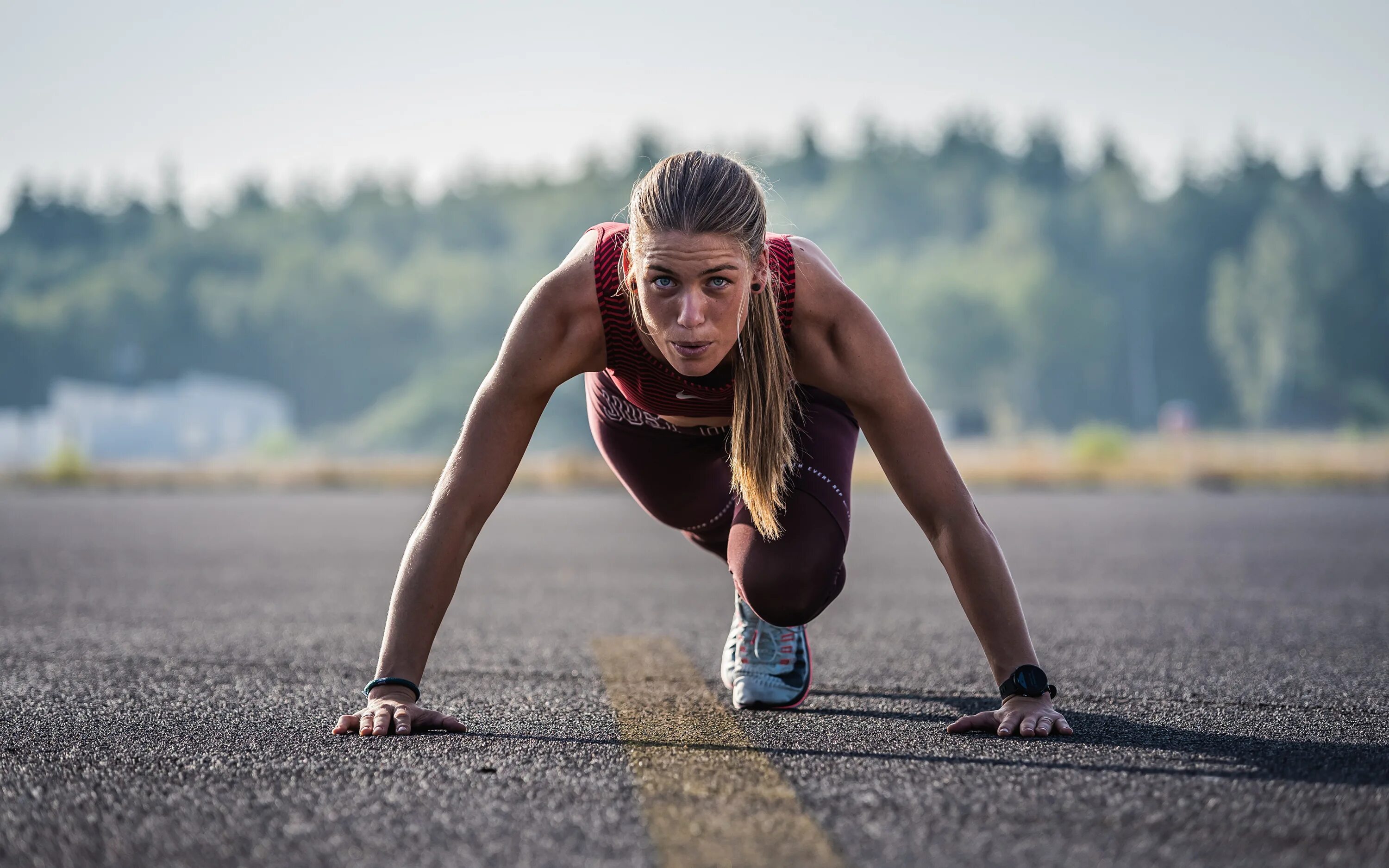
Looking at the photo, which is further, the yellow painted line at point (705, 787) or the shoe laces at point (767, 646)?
the shoe laces at point (767, 646)

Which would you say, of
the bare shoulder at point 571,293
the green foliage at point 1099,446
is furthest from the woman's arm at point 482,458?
the green foliage at point 1099,446

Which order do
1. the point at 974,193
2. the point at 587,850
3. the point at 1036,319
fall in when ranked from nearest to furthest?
the point at 587,850
the point at 1036,319
the point at 974,193

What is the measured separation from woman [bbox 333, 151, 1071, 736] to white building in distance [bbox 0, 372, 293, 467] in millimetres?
59197

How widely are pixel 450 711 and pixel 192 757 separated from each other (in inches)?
28.2

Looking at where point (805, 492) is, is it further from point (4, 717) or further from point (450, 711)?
point (4, 717)

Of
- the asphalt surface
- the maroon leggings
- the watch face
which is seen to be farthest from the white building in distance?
the watch face

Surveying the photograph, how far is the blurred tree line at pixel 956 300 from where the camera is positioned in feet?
249

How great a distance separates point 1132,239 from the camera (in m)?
84.1

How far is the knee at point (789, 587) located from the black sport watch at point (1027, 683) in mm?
530

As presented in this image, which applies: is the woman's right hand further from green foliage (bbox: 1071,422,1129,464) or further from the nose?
green foliage (bbox: 1071,422,1129,464)

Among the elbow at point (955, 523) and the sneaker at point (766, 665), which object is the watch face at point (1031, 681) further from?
the sneaker at point (766, 665)

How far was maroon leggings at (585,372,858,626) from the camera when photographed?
314cm

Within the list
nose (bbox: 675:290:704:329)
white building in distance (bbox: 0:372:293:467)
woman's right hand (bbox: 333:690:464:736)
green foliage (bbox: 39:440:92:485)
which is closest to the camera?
nose (bbox: 675:290:704:329)

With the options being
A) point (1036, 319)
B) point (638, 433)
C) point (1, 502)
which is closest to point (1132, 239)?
point (1036, 319)
